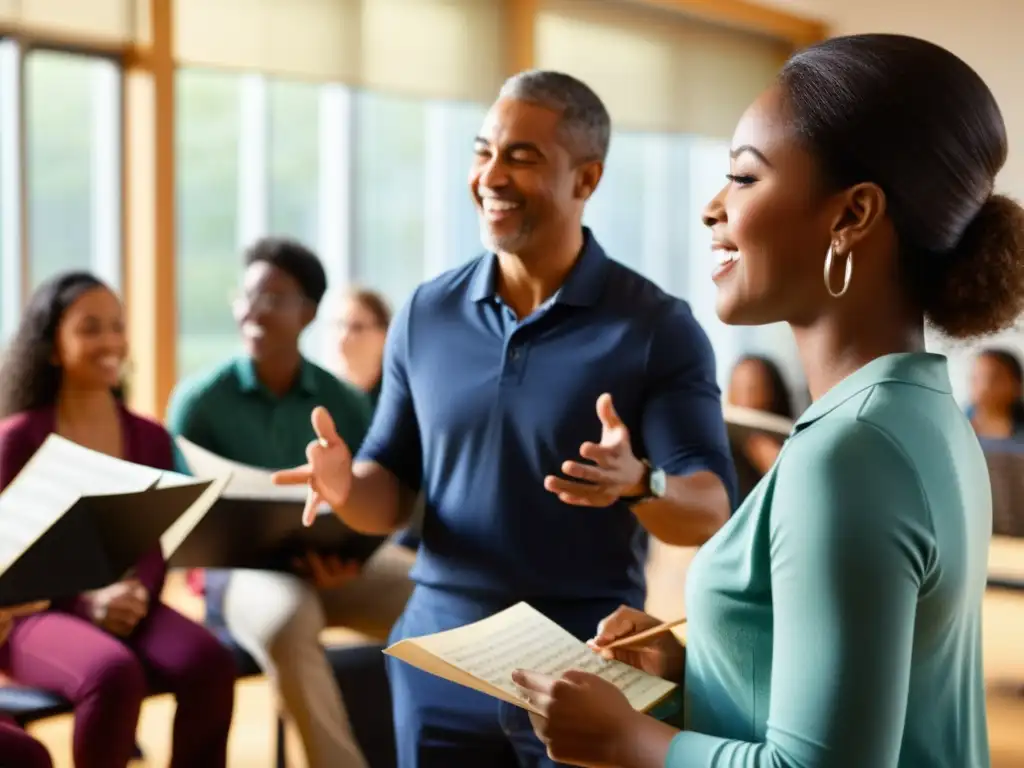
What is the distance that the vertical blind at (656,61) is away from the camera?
23.1 ft

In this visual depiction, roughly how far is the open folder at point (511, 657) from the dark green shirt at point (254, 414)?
203cm

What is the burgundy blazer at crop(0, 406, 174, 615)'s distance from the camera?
108 inches

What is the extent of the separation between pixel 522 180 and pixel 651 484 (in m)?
0.57

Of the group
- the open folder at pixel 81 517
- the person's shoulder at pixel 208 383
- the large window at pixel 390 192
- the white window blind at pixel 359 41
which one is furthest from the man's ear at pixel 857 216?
the large window at pixel 390 192

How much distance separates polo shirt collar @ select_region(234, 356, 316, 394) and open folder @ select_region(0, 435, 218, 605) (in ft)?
3.72

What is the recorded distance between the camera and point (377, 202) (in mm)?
6504

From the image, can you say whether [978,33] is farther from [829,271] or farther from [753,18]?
[829,271]

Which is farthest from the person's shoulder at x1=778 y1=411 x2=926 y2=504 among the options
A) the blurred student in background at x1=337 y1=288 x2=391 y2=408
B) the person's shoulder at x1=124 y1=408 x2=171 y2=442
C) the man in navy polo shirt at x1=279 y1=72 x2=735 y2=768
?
the blurred student in background at x1=337 y1=288 x2=391 y2=408

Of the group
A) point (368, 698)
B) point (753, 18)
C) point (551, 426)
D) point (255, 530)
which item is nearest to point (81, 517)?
point (255, 530)

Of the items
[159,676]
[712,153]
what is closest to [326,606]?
[159,676]

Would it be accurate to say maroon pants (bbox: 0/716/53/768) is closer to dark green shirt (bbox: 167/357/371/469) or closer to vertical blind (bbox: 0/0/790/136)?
dark green shirt (bbox: 167/357/371/469)

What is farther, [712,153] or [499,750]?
[712,153]

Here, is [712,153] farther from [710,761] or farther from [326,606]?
[710,761]

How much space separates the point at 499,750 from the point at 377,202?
5.06 m
